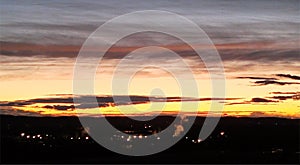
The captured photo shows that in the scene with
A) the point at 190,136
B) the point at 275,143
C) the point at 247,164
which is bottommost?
the point at 247,164

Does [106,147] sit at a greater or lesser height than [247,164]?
greater

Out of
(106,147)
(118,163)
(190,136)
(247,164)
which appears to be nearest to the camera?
(247,164)

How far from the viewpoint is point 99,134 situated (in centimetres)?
8538

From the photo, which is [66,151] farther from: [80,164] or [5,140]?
[80,164]

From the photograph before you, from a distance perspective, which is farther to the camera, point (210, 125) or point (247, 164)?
point (210, 125)

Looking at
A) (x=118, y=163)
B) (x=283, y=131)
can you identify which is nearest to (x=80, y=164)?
(x=118, y=163)

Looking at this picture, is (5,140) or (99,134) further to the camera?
(99,134)

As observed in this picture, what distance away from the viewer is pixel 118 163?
4956 centimetres

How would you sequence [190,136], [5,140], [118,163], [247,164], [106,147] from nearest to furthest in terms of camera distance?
[247,164]
[118,163]
[5,140]
[106,147]
[190,136]

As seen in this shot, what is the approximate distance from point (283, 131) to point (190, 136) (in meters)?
21.5

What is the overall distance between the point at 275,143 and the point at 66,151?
1020 inches

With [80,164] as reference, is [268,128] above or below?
above

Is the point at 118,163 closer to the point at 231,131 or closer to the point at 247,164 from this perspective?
the point at 247,164

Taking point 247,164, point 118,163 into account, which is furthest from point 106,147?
point 247,164
